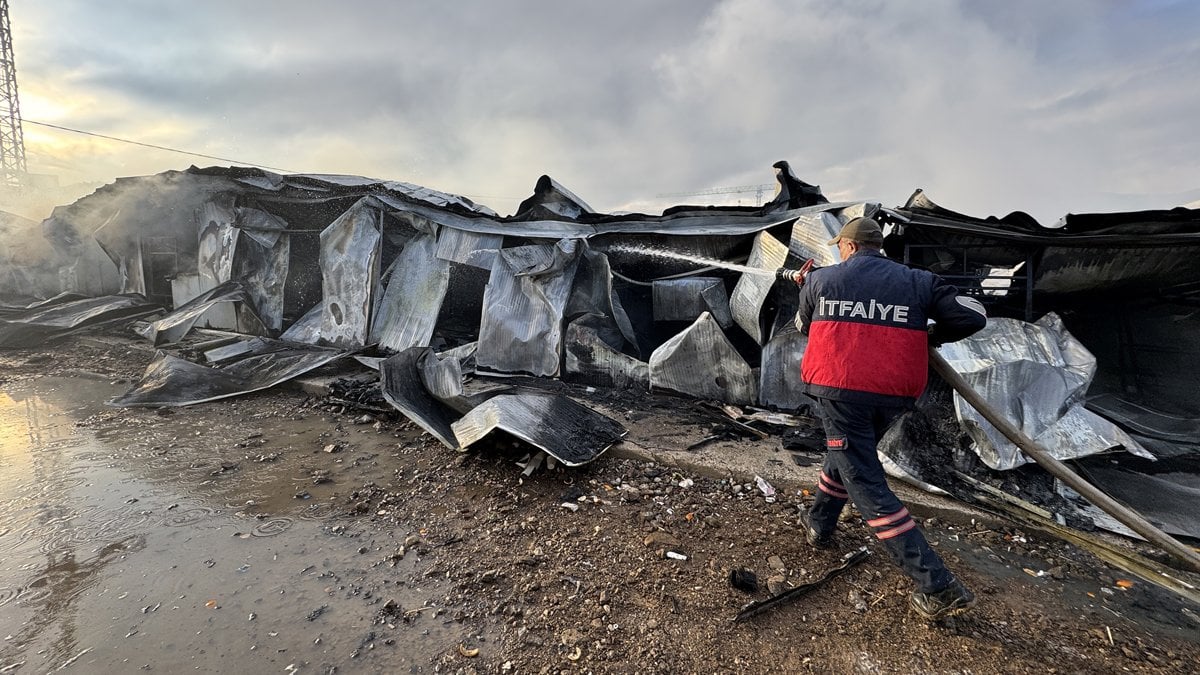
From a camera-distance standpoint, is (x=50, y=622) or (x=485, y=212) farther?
(x=485, y=212)

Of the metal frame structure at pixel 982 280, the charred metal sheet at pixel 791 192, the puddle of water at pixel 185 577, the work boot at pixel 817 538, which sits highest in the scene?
the charred metal sheet at pixel 791 192

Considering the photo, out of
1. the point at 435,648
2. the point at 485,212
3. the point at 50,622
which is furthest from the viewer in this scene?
the point at 485,212

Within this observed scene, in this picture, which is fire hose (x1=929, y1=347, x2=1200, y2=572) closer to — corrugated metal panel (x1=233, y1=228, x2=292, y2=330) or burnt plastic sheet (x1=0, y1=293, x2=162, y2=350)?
corrugated metal panel (x1=233, y1=228, x2=292, y2=330)

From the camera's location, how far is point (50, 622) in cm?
212

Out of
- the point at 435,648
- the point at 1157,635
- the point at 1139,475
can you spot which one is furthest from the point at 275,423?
the point at 1139,475

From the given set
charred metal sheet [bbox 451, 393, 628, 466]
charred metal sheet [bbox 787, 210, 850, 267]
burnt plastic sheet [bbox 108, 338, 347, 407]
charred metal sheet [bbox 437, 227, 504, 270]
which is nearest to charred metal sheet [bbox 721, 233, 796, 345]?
charred metal sheet [bbox 787, 210, 850, 267]

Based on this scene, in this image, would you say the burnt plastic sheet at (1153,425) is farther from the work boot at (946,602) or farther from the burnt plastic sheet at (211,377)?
the burnt plastic sheet at (211,377)

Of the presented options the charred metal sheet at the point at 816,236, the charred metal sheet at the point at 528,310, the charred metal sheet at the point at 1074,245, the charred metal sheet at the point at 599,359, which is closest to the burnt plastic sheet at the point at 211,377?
the charred metal sheet at the point at 528,310

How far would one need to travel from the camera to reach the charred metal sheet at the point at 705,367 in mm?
4406

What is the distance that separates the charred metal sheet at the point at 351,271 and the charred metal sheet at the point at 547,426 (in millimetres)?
3778

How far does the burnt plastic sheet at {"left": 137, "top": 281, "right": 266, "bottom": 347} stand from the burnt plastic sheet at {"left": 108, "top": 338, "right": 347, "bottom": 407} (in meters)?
1.67

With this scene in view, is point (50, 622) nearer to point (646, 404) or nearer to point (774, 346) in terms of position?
point (646, 404)

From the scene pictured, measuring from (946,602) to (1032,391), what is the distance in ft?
6.90

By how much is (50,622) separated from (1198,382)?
8.30 metres
